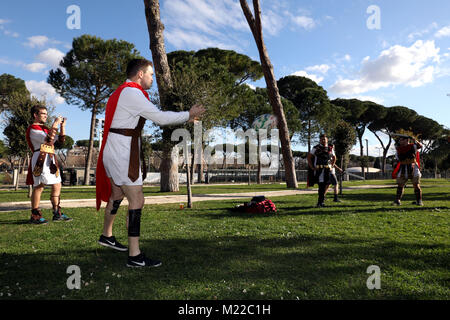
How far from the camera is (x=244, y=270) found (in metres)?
3.13

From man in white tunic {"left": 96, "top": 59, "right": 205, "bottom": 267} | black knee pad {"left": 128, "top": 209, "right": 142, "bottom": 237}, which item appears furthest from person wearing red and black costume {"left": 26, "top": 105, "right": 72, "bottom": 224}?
black knee pad {"left": 128, "top": 209, "right": 142, "bottom": 237}

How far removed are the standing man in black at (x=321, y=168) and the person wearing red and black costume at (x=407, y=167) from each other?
233cm

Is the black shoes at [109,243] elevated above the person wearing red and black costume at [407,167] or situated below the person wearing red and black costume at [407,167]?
below

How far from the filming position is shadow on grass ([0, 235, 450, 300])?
2576 millimetres

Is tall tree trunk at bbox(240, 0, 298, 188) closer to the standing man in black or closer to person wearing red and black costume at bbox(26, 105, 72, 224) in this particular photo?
the standing man in black

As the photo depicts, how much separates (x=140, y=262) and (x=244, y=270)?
1.13 m

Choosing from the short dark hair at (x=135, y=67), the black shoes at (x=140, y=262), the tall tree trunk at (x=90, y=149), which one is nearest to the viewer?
the black shoes at (x=140, y=262)

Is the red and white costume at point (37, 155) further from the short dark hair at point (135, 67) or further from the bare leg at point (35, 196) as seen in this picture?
the short dark hair at point (135, 67)

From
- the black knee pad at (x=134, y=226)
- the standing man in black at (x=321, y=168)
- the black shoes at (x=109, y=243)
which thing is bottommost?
the black shoes at (x=109, y=243)

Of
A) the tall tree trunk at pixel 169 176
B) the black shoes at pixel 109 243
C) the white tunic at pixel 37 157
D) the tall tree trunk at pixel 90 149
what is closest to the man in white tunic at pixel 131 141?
the black shoes at pixel 109 243

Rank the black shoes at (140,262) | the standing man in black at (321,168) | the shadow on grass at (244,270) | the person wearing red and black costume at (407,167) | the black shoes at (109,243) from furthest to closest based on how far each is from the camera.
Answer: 1. the person wearing red and black costume at (407,167)
2. the standing man in black at (321,168)
3. the black shoes at (109,243)
4. the black shoes at (140,262)
5. the shadow on grass at (244,270)

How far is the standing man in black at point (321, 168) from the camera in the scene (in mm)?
8683

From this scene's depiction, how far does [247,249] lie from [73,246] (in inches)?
94.3
